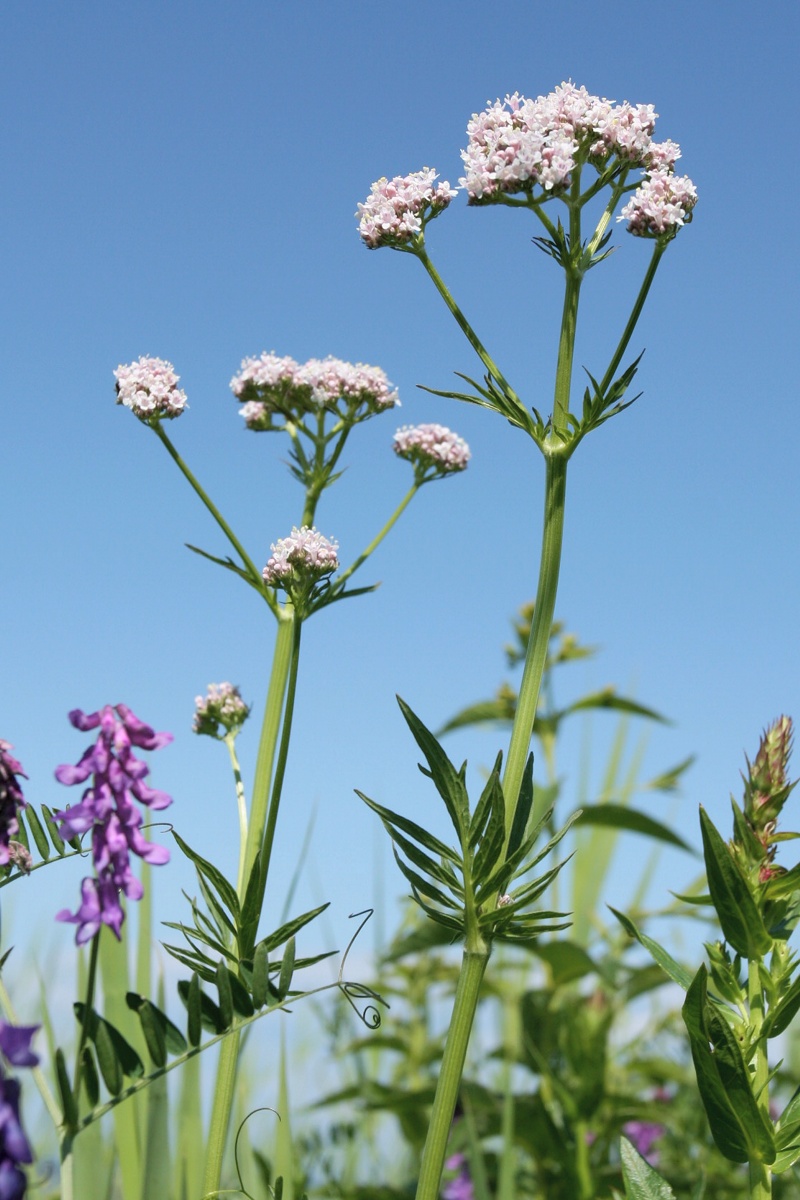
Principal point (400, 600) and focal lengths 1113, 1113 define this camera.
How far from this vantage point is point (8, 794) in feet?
5.54

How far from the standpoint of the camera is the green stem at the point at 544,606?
210cm

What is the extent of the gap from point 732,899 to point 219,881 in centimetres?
106

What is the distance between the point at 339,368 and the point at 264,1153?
12.5ft

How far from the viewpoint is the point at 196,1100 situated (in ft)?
12.4

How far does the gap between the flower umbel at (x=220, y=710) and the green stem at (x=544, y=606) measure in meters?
1.21

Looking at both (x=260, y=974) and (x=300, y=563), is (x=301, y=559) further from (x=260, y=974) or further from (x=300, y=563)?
(x=260, y=974)

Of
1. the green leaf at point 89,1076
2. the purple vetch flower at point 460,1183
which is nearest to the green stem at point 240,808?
the green leaf at point 89,1076

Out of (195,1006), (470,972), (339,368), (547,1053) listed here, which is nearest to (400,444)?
(339,368)

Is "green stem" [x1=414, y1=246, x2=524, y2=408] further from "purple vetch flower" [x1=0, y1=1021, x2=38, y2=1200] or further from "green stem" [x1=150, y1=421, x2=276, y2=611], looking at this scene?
"purple vetch flower" [x1=0, y1=1021, x2=38, y2=1200]

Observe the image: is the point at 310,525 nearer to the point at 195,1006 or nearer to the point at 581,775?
the point at 195,1006

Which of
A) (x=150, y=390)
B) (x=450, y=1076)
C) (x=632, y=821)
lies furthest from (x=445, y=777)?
(x=632, y=821)

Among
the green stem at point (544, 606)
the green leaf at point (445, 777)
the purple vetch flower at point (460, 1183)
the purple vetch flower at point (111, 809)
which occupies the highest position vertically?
the green stem at point (544, 606)

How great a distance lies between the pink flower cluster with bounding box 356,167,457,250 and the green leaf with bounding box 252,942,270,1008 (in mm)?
1666

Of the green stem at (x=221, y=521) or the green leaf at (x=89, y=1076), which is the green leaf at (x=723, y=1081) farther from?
the green stem at (x=221, y=521)
